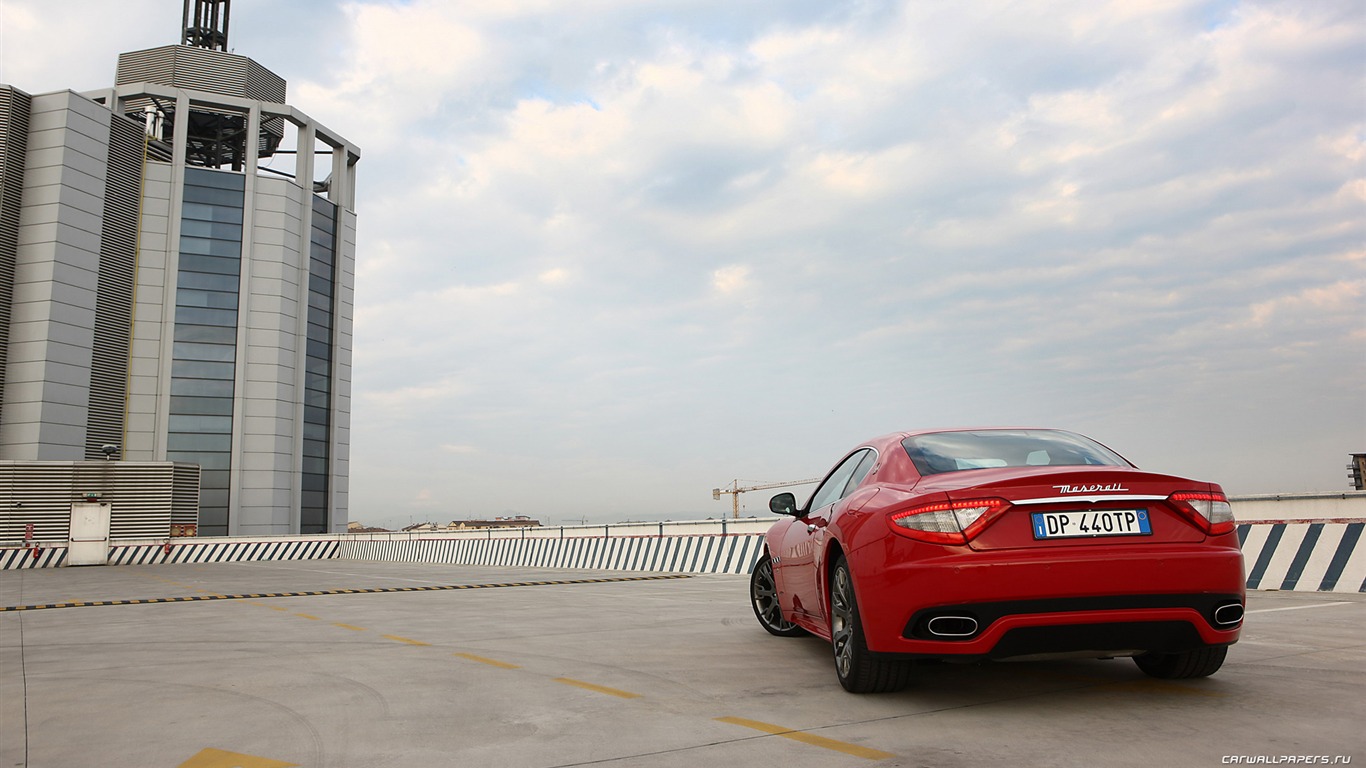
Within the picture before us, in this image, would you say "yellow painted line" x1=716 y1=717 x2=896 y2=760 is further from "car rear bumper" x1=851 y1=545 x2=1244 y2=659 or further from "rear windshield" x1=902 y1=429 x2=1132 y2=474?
"rear windshield" x1=902 y1=429 x2=1132 y2=474

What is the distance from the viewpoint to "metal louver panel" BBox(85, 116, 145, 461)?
2218 inches

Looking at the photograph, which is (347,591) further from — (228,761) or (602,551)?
(228,761)

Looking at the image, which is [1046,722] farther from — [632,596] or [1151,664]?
[632,596]

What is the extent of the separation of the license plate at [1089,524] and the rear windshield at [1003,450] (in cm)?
58

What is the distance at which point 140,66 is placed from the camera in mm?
64875

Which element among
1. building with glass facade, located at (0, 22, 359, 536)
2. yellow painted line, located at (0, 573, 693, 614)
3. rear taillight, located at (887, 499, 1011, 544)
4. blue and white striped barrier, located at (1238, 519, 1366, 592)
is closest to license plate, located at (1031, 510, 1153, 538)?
rear taillight, located at (887, 499, 1011, 544)

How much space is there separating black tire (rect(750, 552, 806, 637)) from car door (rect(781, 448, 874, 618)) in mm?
832

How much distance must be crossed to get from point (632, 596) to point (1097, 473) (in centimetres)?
839

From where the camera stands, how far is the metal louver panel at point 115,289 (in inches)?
2218

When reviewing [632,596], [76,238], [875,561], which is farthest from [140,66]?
[875,561]

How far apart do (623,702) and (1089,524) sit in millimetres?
2347

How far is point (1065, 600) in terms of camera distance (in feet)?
13.1

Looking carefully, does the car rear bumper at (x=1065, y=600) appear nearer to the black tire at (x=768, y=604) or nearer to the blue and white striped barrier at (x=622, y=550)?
the black tire at (x=768, y=604)

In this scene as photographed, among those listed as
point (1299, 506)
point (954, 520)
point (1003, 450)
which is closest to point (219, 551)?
point (1299, 506)
